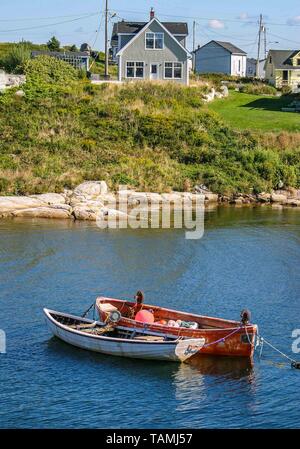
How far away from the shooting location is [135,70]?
76.0 meters

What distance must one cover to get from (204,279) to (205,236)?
9.54 meters

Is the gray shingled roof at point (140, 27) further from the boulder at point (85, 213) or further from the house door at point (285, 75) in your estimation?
the boulder at point (85, 213)

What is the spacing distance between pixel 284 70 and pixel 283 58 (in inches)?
104

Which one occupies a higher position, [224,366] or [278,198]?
[278,198]

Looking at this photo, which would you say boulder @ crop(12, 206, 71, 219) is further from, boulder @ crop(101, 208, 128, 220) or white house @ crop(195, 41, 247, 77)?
white house @ crop(195, 41, 247, 77)

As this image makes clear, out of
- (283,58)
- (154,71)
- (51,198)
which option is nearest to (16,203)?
(51,198)

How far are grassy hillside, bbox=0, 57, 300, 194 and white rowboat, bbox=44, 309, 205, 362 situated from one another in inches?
1012

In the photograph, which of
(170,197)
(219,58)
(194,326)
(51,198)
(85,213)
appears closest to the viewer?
(194,326)

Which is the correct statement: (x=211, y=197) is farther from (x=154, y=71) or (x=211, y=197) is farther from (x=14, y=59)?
(x=14, y=59)

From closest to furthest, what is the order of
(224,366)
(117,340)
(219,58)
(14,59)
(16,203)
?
(224,366) → (117,340) → (16,203) → (14,59) → (219,58)

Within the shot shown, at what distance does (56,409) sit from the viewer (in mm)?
23906

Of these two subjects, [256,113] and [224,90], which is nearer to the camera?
[256,113]

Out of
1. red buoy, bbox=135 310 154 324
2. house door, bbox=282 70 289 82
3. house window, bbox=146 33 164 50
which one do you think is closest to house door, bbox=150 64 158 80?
house window, bbox=146 33 164 50

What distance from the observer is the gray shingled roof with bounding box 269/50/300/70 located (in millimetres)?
91688
